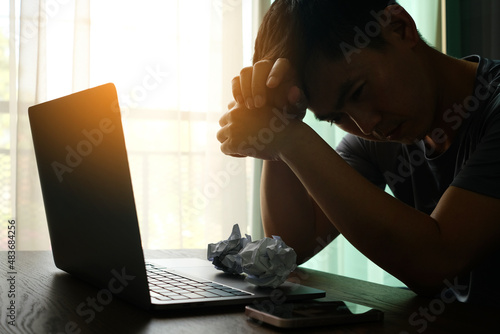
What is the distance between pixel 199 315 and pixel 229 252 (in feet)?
0.72

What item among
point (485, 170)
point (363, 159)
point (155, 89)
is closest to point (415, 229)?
Answer: point (485, 170)

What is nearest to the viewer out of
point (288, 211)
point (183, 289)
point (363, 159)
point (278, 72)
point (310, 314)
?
point (310, 314)

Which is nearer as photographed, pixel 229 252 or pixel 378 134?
pixel 229 252

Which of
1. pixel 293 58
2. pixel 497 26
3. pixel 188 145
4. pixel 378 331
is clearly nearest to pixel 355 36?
pixel 293 58

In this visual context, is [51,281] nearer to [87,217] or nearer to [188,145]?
[87,217]

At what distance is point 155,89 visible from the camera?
7.13ft

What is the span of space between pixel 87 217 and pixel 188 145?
160cm

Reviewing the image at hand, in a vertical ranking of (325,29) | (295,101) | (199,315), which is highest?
(325,29)

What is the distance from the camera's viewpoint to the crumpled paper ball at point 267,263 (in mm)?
648

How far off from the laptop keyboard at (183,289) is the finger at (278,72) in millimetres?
336

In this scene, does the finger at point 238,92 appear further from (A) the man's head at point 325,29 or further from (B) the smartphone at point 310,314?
(B) the smartphone at point 310,314

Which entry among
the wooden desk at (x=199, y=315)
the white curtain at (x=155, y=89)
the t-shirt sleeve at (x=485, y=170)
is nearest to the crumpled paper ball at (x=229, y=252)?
the wooden desk at (x=199, y=315)

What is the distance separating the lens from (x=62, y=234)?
2.58ft

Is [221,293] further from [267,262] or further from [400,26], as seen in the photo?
[400,26]
